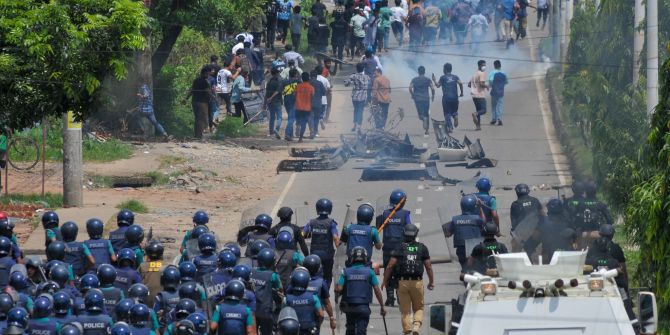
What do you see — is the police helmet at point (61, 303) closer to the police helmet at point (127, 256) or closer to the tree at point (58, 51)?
the police helmet at point (127, 256)

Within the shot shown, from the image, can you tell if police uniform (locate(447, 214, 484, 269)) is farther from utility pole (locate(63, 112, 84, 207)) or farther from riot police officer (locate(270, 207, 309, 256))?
utility pole (locate(63, 112, 84, 207))

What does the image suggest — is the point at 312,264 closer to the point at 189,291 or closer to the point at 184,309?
the point at 189,291

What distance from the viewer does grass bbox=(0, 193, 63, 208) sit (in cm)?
2599

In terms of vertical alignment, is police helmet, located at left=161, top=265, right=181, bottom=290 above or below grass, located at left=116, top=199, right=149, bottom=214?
above

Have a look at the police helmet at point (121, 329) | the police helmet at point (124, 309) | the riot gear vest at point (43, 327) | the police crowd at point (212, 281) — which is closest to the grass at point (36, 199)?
the police crowd at point (212, 281)

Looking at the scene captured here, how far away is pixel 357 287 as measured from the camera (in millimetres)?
16047

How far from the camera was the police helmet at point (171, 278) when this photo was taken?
1502 centimetres

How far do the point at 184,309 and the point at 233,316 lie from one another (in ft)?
1.64

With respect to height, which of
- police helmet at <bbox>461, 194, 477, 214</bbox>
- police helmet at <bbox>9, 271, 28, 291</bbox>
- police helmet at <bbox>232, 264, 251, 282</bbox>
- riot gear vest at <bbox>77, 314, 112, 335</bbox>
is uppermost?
police helmet at <bbox>461, 194, 477, 214</bbox>

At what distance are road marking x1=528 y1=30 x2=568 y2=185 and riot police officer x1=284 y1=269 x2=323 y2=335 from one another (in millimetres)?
12925

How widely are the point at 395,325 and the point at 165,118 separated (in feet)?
54.8

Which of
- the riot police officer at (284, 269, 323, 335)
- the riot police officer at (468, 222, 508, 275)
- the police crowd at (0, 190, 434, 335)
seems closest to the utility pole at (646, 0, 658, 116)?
the police crowd at (0, 190, 434, 335)

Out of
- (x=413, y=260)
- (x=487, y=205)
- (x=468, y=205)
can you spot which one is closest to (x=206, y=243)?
(x=413, y=260)

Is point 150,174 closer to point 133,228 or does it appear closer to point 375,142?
point 375,142
